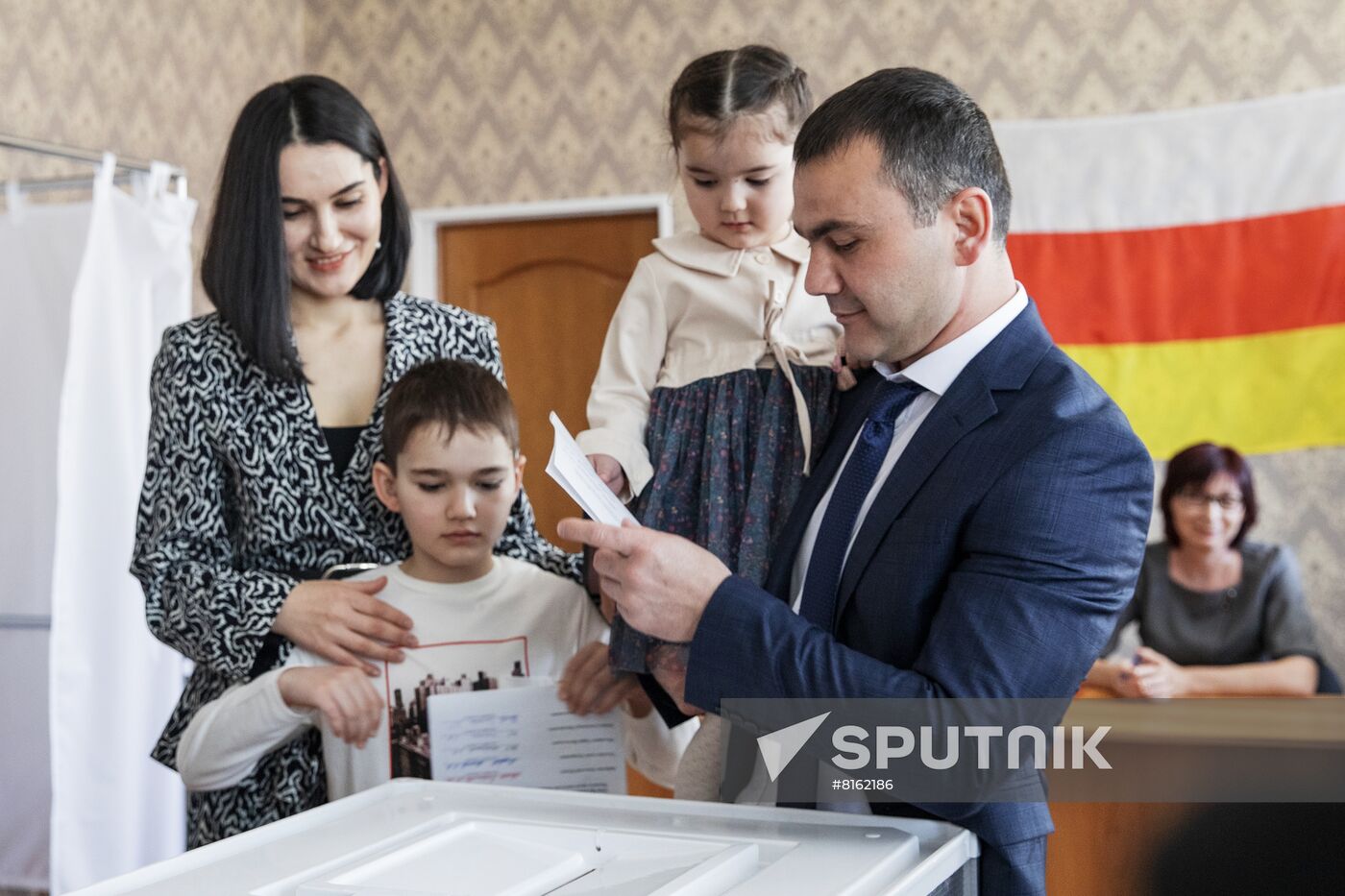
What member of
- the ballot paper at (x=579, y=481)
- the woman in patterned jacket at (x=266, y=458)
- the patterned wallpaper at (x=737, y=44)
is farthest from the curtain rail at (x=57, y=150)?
the ballot paper at (x=579, y=481)

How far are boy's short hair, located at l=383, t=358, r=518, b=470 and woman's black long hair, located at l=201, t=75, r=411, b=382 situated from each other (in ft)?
0.44

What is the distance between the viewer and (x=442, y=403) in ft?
Result: 5.50

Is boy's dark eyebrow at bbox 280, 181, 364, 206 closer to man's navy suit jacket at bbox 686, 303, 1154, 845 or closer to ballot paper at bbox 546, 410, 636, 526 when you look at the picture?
ballot paper at bbox 546, 410, 636, 526

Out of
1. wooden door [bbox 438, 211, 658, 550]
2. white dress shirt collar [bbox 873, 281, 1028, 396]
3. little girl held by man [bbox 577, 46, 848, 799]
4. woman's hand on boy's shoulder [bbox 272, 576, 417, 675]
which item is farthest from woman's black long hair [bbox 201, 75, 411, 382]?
wooden door [bbox 438, 211, 658, 550]

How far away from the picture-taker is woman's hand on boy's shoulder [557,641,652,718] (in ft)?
5.25

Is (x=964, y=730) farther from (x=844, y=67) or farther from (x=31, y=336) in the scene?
(x=844, y=67)

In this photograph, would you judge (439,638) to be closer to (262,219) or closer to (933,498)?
(262,219)

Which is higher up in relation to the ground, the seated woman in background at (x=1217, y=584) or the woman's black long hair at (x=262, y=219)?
the woman's black long hair at (x=262, y=219)

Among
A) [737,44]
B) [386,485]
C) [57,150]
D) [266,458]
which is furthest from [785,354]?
[737,44]

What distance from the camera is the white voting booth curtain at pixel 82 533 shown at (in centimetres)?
275

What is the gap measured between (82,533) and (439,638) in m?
1.43

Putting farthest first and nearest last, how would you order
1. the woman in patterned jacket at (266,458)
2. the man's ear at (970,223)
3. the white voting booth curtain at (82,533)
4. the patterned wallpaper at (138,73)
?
1. the patterned wallpaper at (138,73)
2. the white voting booth curtain at (82,533)
3. the woman in patterned jacket at (266,458)
4. the man's ear at (970,223)

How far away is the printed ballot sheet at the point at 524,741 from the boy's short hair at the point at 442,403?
1.09ft

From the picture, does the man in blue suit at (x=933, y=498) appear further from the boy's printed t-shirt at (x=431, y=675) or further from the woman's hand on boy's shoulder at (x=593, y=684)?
the boy's printed t-shirt at (x=431, y=675)
